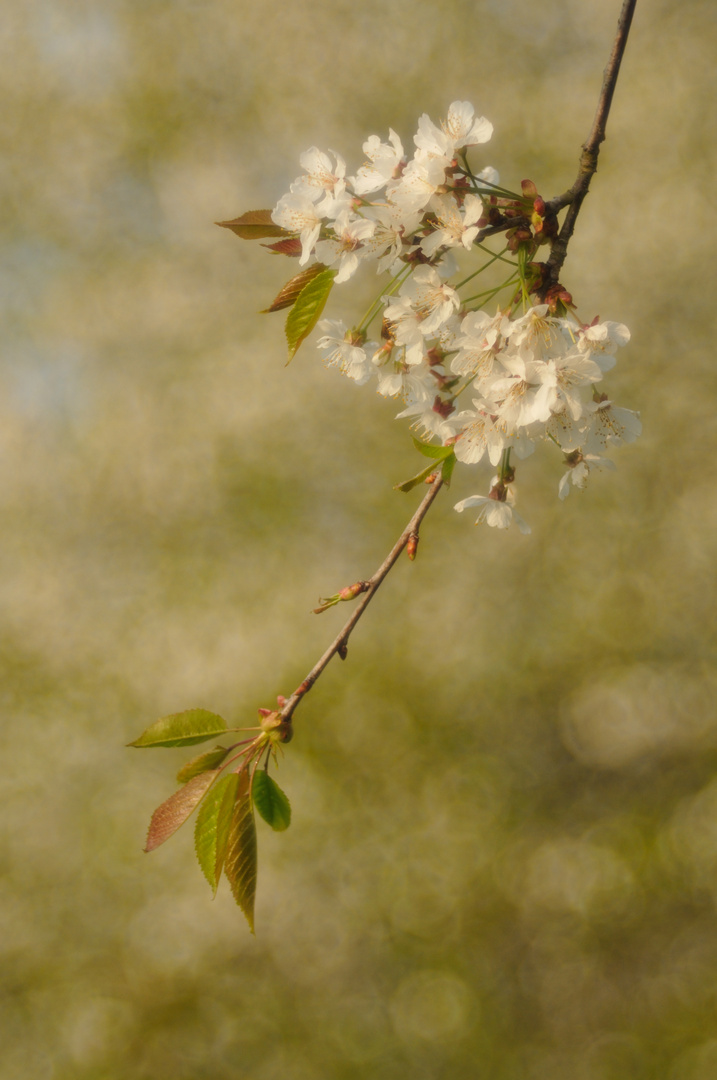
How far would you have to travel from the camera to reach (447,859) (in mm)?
1271

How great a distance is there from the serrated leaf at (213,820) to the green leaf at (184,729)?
0.03 metres

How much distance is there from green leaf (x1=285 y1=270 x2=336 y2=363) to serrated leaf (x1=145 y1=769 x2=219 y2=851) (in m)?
0.27

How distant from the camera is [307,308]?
1.44ft

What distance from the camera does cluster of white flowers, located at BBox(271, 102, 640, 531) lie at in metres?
0.40

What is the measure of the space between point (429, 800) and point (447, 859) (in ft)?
0.35

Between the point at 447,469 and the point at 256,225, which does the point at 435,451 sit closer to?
the point at 447,469

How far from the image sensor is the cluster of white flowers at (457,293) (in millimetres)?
402

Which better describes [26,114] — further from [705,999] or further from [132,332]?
[705,999]

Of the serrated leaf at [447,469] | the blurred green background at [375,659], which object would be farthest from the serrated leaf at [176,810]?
the blurred green background at [375,659]

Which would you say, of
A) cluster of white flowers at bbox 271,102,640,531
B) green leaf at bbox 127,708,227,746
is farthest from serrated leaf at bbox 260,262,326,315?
green leaf at bbox 127,708,227,746

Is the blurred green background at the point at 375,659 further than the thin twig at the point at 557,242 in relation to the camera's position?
Yes

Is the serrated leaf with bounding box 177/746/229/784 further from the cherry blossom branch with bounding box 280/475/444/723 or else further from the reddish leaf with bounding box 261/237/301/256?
the reddish leaf with bounding box 261/237/301/256

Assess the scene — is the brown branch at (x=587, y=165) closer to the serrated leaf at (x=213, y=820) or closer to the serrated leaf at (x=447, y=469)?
the serrated leaf at (x=447, y=469)

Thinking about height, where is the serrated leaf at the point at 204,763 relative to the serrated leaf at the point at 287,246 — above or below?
below
